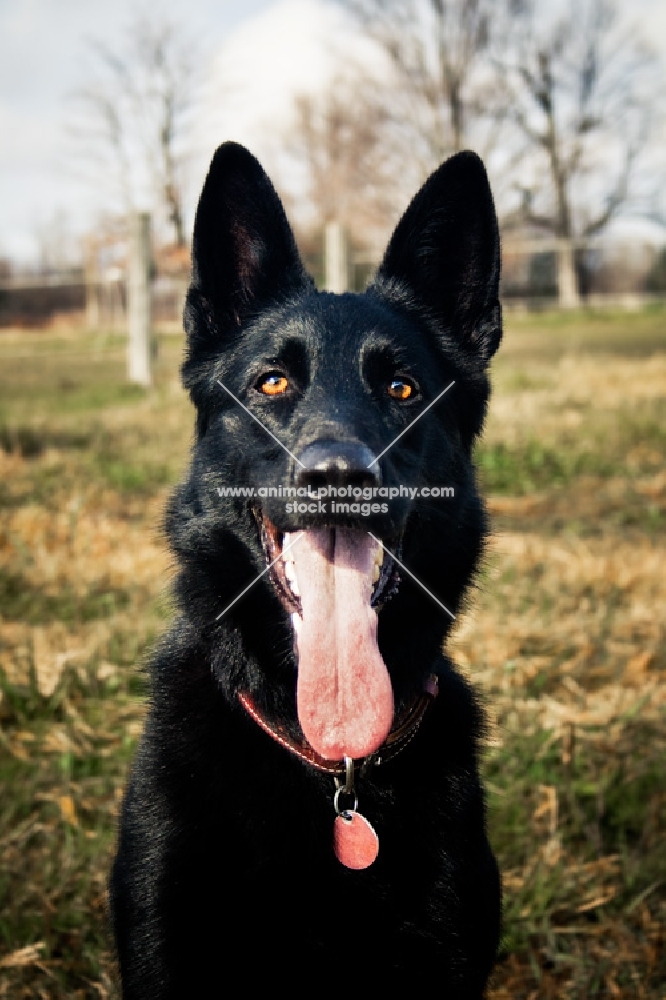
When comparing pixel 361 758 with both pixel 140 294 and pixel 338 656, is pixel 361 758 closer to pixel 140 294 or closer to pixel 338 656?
pixel 338 656

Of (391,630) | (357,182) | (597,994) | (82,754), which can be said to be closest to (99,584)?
(82,754)

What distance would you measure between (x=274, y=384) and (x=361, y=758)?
88 cm

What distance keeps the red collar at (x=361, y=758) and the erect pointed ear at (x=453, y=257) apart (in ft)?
3.13

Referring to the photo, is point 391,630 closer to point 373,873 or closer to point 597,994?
point 373,873

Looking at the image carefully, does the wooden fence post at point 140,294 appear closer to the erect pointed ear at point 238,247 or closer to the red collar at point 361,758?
the erect pointed ear at point 238,247

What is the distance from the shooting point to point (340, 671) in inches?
72.6

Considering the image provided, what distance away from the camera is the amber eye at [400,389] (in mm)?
2186

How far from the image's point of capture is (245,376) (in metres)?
2.22

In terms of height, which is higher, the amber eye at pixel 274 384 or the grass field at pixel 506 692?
the amber eye at pixel 274 384

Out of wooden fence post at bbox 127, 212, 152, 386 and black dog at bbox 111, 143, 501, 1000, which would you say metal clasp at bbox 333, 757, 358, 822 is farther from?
wooden fence post at bbox 127, 212, 152, 386

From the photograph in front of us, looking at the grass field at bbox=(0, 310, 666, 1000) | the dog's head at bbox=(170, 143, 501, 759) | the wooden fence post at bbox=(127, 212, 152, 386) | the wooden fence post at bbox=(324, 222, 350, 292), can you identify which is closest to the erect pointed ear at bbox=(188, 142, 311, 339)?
the dog's head at bbox=(170, 143, 501, 759)

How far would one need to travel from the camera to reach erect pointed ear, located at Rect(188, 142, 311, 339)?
2240 millimetres

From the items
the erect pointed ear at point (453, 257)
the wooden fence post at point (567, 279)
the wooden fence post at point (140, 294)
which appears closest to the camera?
the erect pointed ear at point (453, 257)

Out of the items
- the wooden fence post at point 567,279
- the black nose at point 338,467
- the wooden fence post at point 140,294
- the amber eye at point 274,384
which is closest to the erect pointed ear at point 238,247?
the amber eye at point 274,384
